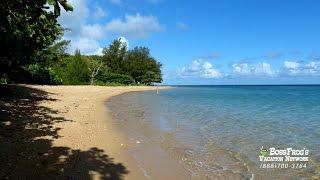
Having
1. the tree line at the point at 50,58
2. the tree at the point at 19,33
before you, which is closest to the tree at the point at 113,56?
the tree line at the point at 50,58

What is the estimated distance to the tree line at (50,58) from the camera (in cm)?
900

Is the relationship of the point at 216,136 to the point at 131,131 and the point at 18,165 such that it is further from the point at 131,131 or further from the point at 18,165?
the point at 18,165

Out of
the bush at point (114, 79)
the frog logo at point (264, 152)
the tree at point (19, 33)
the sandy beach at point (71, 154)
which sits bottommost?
the frog logo at point (264, 152)

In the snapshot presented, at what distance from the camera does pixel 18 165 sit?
29.4 feet

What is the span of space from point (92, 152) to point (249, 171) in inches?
180

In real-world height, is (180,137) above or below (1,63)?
below

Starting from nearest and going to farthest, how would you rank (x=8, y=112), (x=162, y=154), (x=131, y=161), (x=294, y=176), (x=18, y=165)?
(x=18, y=165) → (x=294, y=176) → (x=131, y=161) → (x=162, y=154) → (x=8, y=112)

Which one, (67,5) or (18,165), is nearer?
(67,5)

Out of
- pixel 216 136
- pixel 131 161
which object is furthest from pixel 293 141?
pixel 131 161

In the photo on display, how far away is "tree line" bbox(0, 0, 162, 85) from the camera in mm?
8999

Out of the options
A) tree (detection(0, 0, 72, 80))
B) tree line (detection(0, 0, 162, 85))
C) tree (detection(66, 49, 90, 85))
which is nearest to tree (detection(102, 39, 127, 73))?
tree line (detection(0, 0, 162, 85))
